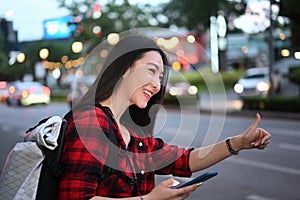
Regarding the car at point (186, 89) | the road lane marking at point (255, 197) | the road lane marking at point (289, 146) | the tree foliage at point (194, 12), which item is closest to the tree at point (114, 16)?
the tree foliage at point (194, 12)

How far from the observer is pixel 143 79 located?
1.16m

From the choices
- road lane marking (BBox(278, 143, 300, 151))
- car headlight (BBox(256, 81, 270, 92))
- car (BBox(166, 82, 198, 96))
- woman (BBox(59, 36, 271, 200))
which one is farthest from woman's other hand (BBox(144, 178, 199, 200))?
car headlight (BBox(256, 81, 270, 92))

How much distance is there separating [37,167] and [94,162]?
0.45 ft

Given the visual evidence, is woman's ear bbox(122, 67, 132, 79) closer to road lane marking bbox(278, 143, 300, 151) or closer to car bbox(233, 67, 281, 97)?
road lane marking bbox(278, 143, 300, 151)

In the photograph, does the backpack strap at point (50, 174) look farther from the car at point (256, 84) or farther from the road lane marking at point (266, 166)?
the car at point (256, 84)

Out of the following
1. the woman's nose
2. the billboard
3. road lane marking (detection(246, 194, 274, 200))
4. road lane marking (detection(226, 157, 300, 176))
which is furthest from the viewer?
road lane marking (detection(226, 157, 300, 176))

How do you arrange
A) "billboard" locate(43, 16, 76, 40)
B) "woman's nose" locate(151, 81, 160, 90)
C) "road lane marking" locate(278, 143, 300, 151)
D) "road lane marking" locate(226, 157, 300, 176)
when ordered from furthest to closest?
"road lane marking" locate(278, 143, 300, 151) → "road lane marking" locate(226, 157, 300, 176) → "billboard" locate(43, 16, 76, 40) → "woman's nose" locate(151, 81, 160, 90)

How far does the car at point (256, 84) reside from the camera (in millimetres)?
15594

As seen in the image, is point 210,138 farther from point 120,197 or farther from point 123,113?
point 120,197

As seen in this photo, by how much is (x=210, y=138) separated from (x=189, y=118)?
0.78 feet

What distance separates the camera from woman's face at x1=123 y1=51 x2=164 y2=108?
3.82 feet

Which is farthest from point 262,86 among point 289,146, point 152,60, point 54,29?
point 152,60

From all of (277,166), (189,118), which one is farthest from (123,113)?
(277,166)

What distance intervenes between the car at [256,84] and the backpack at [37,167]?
1444cm
